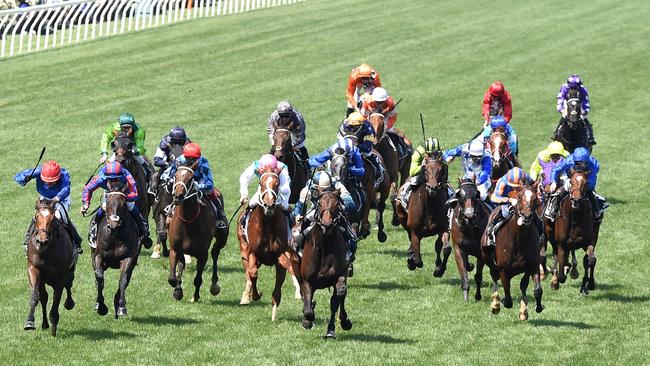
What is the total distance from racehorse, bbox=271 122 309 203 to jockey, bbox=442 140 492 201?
229 cm

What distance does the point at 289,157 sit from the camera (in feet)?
68.4

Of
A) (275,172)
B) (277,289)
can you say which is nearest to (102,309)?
(277,289)

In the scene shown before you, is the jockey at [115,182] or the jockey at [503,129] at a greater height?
the jockey at [503,129]

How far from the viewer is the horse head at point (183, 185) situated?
17.9 m

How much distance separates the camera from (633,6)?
53781 millimetres

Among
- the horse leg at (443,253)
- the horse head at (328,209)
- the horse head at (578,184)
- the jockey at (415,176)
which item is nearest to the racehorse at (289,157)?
the jockey at (415,176)

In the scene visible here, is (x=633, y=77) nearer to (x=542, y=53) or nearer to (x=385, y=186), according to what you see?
(x=542, y=53)

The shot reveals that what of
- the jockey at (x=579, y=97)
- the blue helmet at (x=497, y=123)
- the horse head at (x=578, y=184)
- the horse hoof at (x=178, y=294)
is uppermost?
the jockey at (x=579, y=97)

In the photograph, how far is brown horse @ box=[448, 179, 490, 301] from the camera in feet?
60.6

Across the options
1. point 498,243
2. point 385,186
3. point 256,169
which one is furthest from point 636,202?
point 256,169

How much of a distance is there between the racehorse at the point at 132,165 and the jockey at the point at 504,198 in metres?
5.56

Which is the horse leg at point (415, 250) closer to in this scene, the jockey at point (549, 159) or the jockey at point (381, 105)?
the jockey at point (549, 159)

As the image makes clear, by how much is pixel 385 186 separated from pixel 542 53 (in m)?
23.2

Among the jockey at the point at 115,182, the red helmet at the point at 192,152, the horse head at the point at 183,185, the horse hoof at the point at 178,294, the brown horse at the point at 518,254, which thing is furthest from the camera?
the red helmet at the point at 192,152
